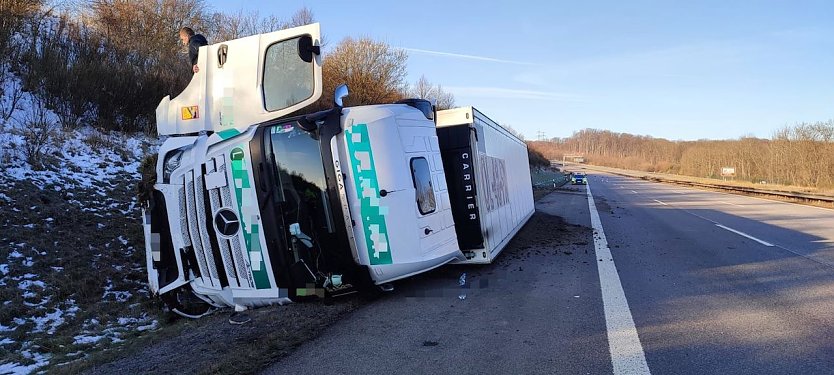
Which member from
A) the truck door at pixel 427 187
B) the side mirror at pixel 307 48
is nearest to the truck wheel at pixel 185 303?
the truck door at pixel 427 187

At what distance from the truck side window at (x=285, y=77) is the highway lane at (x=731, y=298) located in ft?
13.8

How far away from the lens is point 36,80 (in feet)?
40.2

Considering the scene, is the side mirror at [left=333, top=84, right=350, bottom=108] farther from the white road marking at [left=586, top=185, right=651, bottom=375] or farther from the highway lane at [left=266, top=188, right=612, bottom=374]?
the white road marking at [left=586, top=185, right=651, bottom=375]

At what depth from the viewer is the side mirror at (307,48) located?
5.56 m

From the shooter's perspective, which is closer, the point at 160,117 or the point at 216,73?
the point at 216,73

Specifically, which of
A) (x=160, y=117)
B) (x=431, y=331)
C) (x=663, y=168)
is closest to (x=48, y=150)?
(x=160, y=117)

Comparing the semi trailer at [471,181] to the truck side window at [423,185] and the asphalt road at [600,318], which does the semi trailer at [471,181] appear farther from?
the truck side window at [423,185]

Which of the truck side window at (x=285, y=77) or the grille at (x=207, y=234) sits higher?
the truck side window at (x=285, y=77)

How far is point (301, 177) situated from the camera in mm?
5328

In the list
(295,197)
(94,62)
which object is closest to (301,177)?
(295,197)

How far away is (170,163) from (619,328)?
206 inches

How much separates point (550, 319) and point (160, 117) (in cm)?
539

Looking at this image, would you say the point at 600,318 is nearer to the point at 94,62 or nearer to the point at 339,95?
the point at 339,95

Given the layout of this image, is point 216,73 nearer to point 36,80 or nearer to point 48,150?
point 48,150
